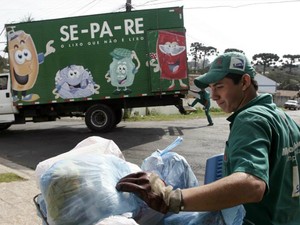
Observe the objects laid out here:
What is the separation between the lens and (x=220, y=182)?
56.1 inches

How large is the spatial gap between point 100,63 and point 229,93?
11361 millimetres

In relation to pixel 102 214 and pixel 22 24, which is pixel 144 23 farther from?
pixel 102 214

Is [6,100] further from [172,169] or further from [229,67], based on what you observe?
[229,67]

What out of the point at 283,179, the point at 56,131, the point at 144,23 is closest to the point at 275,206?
the point at 283,179

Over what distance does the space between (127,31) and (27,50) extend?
325 centimetres

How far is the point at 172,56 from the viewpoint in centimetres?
1268

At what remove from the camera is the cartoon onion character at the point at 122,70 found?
1284 centimetres

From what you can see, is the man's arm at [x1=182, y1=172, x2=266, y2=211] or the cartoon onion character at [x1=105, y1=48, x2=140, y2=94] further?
the cartoon onion character at [x1=105, y1=48, x2=140, y2=94]

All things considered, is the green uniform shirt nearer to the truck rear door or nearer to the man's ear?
the man's ear

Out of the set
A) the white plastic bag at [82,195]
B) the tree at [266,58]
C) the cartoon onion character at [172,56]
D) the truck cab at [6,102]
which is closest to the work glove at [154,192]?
the white plastic bag at [82,195]

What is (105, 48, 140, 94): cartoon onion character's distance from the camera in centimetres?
1284

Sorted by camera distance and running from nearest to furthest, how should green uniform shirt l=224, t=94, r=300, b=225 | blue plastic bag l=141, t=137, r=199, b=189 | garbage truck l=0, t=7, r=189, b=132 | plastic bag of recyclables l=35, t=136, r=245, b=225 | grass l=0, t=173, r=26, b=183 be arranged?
1. green uniform shirt l=224, t=94, r=300, b=225
2. plastic bag of recyclables l=35, t=136, r=245, b=225
3. blue plastic bag l=141, t=137, r=199, b=189
4. grass l=0, t=173, r=26, b=183
5. garbage truck l=0, t=7, r=189, b=132

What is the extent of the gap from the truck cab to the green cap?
12.6m

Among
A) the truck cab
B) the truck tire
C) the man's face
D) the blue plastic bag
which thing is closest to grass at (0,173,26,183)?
the blue plastic bag
